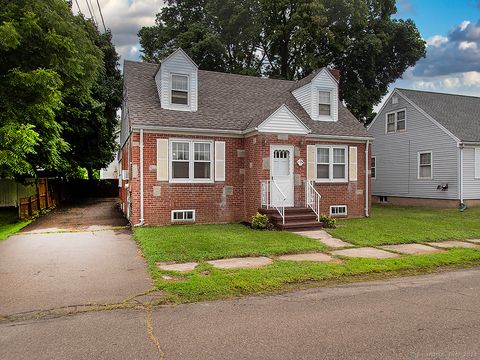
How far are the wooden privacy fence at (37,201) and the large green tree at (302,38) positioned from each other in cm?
1351

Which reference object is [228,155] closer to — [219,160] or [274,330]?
[219,160]

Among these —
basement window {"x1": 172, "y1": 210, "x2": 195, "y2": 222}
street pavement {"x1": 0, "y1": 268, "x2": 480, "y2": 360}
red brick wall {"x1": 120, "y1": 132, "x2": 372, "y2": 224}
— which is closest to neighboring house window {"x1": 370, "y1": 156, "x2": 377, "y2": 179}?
red brick wall {"x1": 120, "y1": 132, "x2": 372, "y2": 224}

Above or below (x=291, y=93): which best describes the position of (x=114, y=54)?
above

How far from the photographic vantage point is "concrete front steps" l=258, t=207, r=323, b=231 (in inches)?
490

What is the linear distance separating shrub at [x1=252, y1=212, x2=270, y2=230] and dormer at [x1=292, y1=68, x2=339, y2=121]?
5.66 m

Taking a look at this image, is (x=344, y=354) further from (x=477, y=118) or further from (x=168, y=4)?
(x=168, y=4)

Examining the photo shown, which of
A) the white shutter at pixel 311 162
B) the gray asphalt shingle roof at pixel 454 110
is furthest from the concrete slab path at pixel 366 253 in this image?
the gray asphalt shingle roof at pixel 454 110

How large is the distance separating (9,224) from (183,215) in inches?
262

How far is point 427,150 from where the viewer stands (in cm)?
2080

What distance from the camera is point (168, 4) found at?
31203 millimetres

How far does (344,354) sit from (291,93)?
48.7 feet

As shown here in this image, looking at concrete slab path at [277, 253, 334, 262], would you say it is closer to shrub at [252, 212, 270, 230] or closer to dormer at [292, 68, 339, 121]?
shrub at [252, 212, 270, 230]

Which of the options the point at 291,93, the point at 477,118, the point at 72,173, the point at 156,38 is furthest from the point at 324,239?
the point at 156,38

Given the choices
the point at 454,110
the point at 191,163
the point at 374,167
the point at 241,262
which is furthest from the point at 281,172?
the point at 454,110
